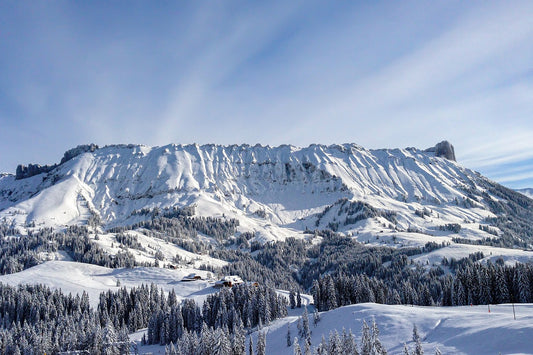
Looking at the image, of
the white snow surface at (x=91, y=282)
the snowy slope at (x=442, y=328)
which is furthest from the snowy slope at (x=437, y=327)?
the white snow surface at (x=91, y=282)

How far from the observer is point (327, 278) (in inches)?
5664

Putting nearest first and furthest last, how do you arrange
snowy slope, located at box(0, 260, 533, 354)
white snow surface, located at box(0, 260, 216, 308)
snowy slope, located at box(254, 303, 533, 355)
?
snowy slope, located at box(254, 303, 533, 355) < snowy slope, located at box(0, 260, 533, 354) < white snow surface, located at box(0, 260, 216, 308)

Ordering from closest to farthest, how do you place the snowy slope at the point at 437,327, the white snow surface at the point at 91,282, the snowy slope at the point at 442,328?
the snowy slope at the point at 442,328 → the snowy slope at the point at 437,327 → the white snow surface at the point at 91,282

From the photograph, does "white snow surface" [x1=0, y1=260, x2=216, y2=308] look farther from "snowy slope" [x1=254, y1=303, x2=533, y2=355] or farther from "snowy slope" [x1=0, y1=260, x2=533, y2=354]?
"snowy slope" [x1=254, y1=303, x2=533, y2=355]

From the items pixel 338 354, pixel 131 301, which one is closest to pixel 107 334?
pixel 131 301

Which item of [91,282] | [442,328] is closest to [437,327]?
[442,328]

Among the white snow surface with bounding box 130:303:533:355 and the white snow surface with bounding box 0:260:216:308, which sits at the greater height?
the white snow surface with bounding box 0:260:216:308

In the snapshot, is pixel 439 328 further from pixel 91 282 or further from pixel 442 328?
pixel 91 282

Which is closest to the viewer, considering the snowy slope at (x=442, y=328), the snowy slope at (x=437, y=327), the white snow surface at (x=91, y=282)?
the snowy slope at (x=442, y=328)

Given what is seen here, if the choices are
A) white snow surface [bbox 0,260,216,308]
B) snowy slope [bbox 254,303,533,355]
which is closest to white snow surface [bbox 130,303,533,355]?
snowy slope [bbox 254,303,533,355]

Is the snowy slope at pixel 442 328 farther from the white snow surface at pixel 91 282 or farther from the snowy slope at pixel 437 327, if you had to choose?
the white snow surface at pixel 91 282

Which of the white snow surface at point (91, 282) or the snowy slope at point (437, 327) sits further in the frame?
the white snow surface at point (91, 282)

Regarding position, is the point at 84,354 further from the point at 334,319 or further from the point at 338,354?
the point at 338,354

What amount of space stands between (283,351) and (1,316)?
117502 millimetres
